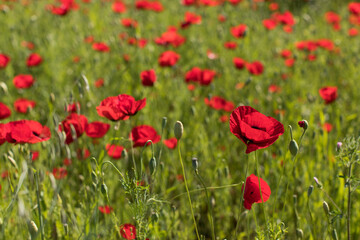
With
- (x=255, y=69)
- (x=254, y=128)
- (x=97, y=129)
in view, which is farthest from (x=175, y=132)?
(x=255, y=69)

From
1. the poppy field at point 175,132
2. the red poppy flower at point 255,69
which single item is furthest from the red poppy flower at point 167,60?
the red poppy flower at point 255,69

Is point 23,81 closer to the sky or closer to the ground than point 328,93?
closer to the ground

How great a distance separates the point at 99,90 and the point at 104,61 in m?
0.64

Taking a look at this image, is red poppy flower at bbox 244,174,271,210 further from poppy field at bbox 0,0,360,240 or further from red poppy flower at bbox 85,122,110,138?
red poppy flower at bbox 85,122,110,138

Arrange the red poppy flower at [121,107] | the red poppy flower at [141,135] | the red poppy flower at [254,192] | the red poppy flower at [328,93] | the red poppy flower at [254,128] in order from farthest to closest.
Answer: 1. the red poppy flower at [328,93]
2. the red poppy flower at [141,135]
3. the red poppy flower at [121,107]
4. the red poppy flower at [254,192]
5. the red poppy flower at [254,128]

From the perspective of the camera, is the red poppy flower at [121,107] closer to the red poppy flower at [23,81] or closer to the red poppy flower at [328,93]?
the red poppy flower at [328,93]

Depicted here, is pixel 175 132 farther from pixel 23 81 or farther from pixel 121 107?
pixel 23 81

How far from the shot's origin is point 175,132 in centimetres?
106

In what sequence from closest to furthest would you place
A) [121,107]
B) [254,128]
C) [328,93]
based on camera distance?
[254,128] < [121,107] < [328,93]

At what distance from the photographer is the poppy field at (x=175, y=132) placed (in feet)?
3.59

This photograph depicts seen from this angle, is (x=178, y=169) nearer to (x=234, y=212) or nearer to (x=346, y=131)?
(x=234, y=212)

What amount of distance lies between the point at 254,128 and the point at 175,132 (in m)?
0.23

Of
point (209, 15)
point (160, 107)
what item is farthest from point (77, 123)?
point (209, 15)

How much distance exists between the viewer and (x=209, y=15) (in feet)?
17.2
